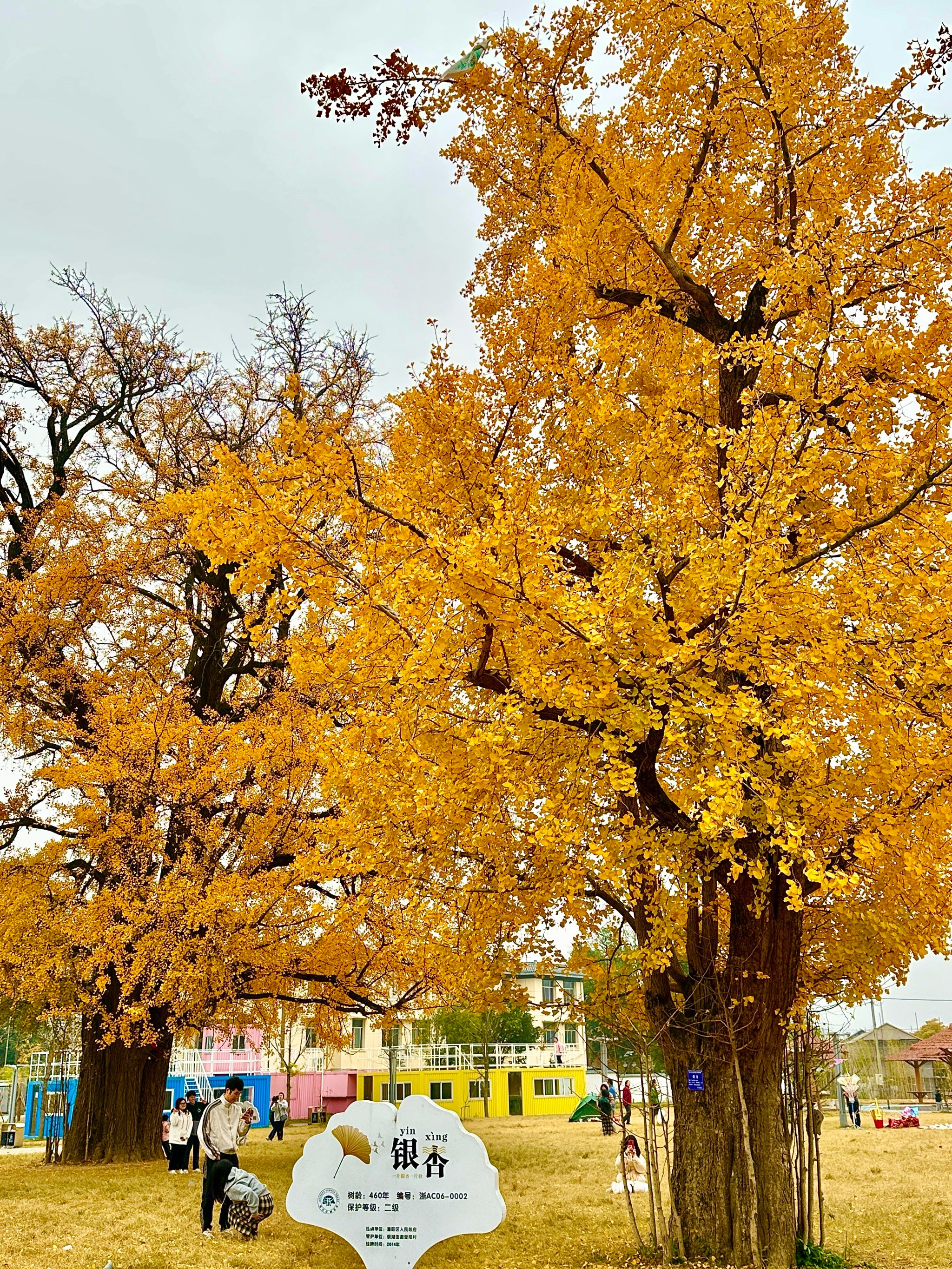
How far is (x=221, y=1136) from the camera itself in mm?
7402

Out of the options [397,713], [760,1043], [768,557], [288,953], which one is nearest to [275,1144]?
[288,953]

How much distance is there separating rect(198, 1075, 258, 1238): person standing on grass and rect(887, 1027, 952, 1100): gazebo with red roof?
25902mm

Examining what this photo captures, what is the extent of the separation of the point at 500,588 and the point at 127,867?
797 centimetres

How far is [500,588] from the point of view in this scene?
5.61 metres

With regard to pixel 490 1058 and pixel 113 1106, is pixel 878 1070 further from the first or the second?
pixel 113 1106

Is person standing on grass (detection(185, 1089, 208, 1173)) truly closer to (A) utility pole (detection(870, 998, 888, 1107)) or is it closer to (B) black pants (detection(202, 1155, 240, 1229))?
(B) black pants (detection(202, 1155, 240, 1229))

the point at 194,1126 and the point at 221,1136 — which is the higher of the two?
the point at 221,1136

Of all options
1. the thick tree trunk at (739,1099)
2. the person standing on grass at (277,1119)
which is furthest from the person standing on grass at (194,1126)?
the person standing on grass at (277,1119)

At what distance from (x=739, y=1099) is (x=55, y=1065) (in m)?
23.8

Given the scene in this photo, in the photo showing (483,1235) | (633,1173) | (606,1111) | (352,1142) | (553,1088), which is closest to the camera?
(352,1142)

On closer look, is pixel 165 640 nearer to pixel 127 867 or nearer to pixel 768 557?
pixel 127 867

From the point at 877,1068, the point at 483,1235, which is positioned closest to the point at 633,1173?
the point at 483,1235

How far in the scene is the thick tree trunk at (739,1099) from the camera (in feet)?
21.1

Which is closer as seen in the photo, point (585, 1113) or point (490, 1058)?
point (585, 1113)
